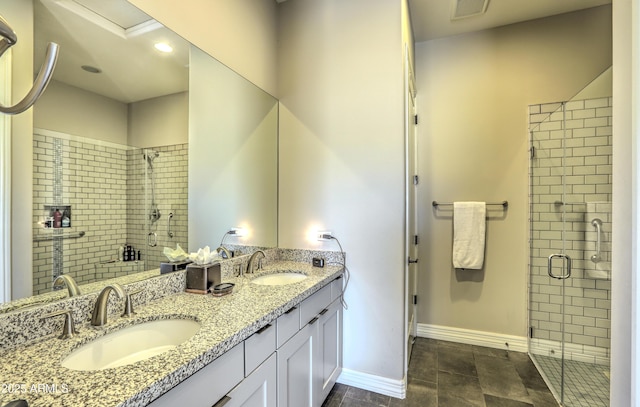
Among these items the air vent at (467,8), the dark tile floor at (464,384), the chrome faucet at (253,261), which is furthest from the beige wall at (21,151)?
the air vent at (467,8)

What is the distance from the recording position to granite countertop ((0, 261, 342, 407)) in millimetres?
667

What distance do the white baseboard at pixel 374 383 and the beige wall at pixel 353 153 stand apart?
0.04m

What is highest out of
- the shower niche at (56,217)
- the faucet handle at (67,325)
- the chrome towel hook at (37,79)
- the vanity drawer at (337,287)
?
the chrome towel hook at (37,79)

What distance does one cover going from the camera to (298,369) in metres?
1.46

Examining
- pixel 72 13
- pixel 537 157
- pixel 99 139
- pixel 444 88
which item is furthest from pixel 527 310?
pixel 72 13

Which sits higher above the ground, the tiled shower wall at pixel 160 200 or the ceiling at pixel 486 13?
the ceiling at pixel 486 13

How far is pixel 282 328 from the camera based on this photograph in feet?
4.38

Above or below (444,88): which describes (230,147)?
below

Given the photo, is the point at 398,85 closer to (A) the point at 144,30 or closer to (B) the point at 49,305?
(A) the point at 144,30

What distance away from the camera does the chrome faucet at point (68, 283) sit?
107 centimetres

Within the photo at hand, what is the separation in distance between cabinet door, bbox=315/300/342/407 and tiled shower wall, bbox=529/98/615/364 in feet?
5.87

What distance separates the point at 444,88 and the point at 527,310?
225 centimetres

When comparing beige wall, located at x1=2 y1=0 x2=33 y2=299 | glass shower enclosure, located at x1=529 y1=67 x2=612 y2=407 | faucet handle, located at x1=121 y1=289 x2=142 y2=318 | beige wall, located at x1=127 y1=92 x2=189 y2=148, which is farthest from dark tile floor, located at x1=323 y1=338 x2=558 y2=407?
beige wall, located at x1=127 y1=92 x2=189 y2=148

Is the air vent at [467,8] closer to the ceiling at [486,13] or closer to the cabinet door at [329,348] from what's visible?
the ceiling at [486,13]
